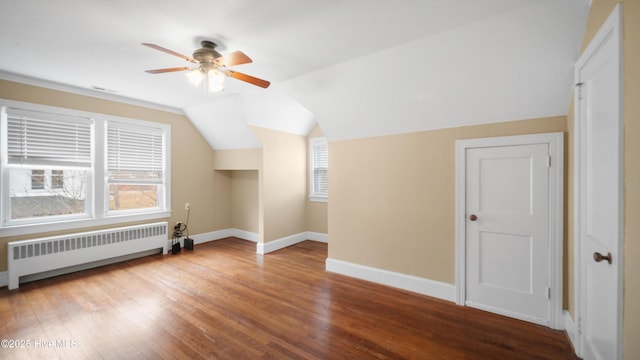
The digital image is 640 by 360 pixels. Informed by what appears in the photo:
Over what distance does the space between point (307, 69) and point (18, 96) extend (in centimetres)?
382

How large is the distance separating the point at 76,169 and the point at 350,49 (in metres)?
4.31

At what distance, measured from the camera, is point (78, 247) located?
12.4ft

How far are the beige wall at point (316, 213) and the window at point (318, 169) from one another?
0.30 feet

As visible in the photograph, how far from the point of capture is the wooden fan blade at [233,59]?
2.08 m

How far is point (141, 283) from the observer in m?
3.45

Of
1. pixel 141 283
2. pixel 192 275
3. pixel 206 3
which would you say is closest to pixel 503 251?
pixel 206 3

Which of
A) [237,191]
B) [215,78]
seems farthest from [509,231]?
[237,191]

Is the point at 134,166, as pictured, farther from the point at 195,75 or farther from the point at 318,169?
the point at 318,169

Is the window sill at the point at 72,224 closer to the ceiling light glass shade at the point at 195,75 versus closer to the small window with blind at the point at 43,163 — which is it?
the small window with blind at the point at 43,163

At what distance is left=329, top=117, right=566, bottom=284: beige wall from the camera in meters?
2.96

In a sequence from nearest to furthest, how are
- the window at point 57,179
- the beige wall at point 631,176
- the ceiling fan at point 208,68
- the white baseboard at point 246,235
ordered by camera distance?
the beige wall at point 631,176
the ceiling fan at point 208,68
the window at point 57,179
the white baseboard at point 246,235

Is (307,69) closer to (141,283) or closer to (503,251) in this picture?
(503,251)

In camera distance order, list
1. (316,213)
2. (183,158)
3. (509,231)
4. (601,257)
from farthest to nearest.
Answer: (316,213)
(183,158)
(509,231)
(601,257)

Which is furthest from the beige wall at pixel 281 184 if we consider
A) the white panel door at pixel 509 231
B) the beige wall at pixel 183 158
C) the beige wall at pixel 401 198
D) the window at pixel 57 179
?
the white panel door at pixel 509 231
